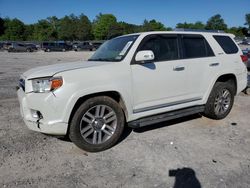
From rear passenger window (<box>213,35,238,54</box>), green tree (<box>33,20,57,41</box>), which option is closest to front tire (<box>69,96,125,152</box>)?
rear passenger window (<box>213,35,238,54</box>)

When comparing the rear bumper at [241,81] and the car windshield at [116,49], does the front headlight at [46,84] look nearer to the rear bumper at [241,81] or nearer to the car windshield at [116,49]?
the car windshield at [116,49]

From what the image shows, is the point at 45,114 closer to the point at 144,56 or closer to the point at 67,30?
the point at 144,56

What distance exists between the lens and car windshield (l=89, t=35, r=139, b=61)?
4.30 metres

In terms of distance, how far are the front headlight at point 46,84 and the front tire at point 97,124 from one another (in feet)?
1.60

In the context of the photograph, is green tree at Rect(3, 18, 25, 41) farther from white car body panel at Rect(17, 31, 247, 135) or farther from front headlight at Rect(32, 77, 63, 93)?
front headlight at Rect(32, 77, 63, 93)

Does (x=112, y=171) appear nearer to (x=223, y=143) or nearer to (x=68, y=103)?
(x=68, y=103)

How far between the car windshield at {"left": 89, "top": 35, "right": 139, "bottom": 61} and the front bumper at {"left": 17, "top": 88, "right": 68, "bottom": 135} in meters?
1.37

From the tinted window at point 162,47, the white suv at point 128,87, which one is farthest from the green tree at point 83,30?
the tinted window at point 162,47

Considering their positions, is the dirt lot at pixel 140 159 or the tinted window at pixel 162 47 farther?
the tinted window at pixel 162 47

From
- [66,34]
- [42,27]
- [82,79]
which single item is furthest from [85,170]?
[42,27]

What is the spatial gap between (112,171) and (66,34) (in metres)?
93.2

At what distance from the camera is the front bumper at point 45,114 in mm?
3543

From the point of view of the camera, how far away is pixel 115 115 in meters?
4.07

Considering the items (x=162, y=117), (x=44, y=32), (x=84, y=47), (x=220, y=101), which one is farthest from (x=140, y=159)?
(x=44, y=32)
